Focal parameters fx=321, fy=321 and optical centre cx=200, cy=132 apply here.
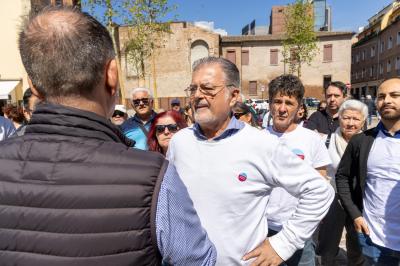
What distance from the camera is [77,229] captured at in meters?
1.05

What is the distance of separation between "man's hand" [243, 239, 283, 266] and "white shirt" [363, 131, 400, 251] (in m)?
1.25

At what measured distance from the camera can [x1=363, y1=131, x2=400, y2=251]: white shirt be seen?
2.53m

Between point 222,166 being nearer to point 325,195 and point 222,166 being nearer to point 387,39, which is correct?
point 325,195

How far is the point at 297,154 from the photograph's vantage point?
2.63 metres

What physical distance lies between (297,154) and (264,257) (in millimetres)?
1055

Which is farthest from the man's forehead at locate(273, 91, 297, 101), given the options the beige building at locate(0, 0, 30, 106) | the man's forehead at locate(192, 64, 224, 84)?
the beige building at locate(0, 0, 30, 106)

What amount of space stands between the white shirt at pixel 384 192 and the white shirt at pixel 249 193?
99 centimetres

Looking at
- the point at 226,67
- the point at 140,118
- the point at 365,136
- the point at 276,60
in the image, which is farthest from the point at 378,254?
the point at 276,60

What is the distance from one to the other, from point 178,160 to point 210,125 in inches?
11.8

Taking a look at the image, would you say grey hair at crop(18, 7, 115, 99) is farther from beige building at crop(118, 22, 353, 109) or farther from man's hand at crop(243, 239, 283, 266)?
beige building at crop(118, 22, 353, 109)

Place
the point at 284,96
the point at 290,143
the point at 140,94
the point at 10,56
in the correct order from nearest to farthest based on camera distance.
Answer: the point at 290,143
the point at 284,96
the point at 140,94
the point at 10,56

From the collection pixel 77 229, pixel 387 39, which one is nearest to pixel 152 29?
pixel 77 229

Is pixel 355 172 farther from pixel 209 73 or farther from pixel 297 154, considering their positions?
pixel 209 73

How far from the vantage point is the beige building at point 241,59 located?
36281 millimetres
